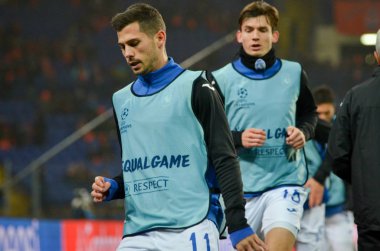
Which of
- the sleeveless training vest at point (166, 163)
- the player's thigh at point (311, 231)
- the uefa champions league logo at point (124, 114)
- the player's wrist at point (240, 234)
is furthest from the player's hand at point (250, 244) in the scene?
the player's thigh at point (311, 231)

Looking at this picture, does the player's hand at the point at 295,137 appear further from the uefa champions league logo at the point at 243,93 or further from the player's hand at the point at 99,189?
the player's hand at the point at 99,189

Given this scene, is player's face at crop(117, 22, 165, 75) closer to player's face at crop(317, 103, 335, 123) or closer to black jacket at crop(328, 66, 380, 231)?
black jacket at crop(328, 66, 380, 231)

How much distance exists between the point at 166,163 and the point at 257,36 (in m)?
2.33

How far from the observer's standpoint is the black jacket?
204 inches

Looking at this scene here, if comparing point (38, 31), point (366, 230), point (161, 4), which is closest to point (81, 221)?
point (161, 4)

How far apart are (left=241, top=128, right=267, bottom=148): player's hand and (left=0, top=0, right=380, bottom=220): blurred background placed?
15.2ft

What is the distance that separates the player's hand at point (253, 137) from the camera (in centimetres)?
629

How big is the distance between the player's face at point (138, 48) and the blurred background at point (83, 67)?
6102 mm

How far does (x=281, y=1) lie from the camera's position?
11492 mm

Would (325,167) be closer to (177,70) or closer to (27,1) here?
(177,70)

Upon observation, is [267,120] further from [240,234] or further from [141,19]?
[240,234]

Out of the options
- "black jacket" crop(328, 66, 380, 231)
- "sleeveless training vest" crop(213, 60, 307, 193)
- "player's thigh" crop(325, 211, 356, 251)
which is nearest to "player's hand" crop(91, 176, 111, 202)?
"black jacket" crop(328, 66, 380, 231)

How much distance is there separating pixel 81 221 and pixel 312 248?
19.9 feet

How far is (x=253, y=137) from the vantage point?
6.30m
